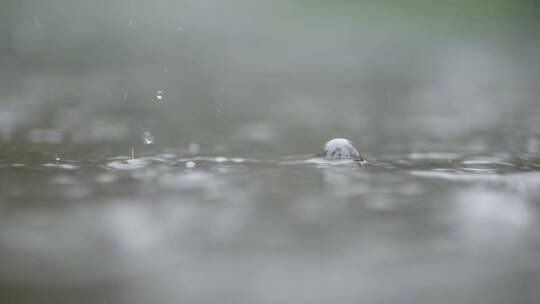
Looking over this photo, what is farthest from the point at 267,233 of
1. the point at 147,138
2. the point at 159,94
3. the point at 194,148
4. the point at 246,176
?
the point at 159,94

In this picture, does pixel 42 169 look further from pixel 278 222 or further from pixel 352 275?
pixel 352 275

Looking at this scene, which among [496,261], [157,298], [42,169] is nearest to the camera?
[157,298]

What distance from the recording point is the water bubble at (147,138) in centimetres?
217

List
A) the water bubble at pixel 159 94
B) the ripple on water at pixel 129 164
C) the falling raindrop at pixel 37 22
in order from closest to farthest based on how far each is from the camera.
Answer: the ripple on water at pixel 129 164 → the water bubble at pixel 159 94 → the falling raindrop at pixel 37 22

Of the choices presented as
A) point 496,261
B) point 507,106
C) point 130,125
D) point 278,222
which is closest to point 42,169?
point 278,222

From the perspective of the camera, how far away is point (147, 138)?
2.26 m

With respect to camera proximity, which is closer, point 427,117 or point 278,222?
point 278,222

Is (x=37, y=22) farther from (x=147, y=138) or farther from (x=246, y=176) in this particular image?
(x=246, y=176)

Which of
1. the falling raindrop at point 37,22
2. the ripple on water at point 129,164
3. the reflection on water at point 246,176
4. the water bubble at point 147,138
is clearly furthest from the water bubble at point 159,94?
the falling raindrop at point 37,22

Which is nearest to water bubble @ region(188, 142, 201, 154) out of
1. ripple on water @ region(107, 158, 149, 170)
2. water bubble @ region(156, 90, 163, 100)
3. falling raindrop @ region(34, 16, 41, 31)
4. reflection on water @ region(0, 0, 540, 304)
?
reflection on water @ region(0, 0, 540, 304)

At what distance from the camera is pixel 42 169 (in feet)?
5.38

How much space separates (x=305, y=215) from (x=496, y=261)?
1.22ft

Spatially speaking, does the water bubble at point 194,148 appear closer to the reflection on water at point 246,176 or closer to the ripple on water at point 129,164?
the reflection on water at point 246,176

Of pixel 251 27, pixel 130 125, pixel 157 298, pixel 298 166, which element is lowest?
pixel 157 298
